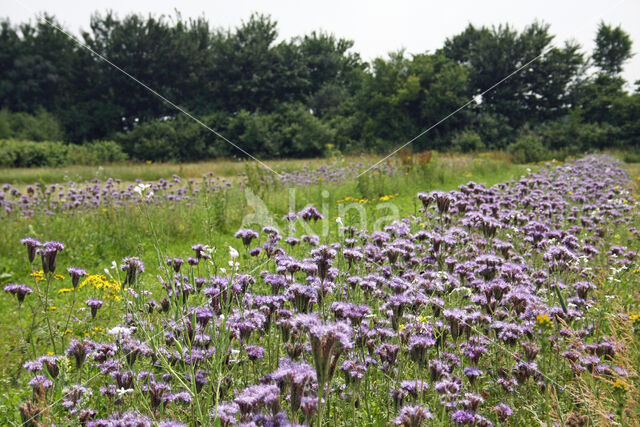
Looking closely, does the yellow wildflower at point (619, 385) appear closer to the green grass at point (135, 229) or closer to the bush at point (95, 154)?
the green grass at point (135, 229)

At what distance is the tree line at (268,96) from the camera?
33.6 meters

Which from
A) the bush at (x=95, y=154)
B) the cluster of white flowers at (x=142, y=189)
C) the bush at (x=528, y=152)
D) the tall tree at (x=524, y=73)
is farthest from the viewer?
the tall tree at (x=524, y=73)

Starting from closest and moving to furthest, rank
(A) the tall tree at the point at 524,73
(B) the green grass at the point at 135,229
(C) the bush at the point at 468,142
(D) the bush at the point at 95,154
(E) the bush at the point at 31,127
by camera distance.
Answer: (B) the green grass at the point at 135,229
(D) the bush at the point at 95,154
(E) the bush at the point at 31,127
(C) the bush at the point at 468,142
(A) the tall tree at the point at 524,73

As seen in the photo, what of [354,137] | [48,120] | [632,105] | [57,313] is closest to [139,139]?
[48,120]

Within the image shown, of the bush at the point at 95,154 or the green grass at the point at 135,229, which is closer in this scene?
the green grass at the point at 135,229

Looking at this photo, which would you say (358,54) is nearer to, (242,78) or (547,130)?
(242,78)

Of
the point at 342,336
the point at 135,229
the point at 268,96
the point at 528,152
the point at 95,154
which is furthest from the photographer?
the point at 268,96

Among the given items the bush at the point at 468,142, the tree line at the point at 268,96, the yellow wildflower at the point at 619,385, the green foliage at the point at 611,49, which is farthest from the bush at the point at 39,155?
the green foliage at the point at 611,49

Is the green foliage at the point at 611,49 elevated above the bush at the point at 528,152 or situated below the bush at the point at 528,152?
above

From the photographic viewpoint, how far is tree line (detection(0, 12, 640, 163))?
33.6 metres

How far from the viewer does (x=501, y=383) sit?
2545mm

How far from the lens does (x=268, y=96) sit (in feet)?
127

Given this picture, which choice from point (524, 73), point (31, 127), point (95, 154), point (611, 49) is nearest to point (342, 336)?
point (95, 154)

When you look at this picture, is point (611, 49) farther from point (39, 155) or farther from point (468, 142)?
point (39, 155)
